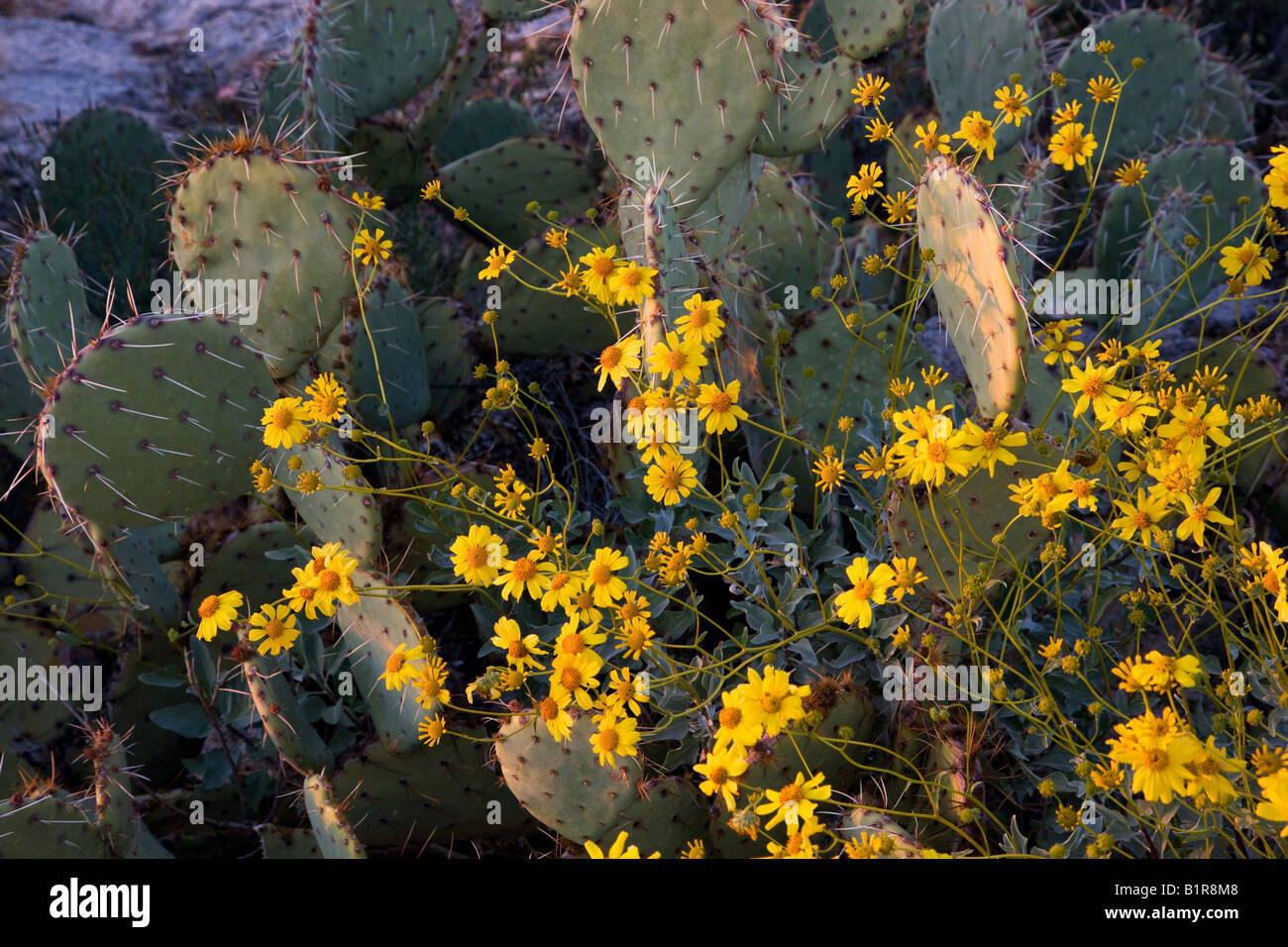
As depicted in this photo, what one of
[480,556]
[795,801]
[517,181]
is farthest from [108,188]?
[795,801]

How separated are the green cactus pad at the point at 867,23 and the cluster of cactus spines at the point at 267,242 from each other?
163cm

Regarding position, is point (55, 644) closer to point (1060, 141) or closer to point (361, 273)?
point (361, 273)

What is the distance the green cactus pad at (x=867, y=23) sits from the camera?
10.5 feet

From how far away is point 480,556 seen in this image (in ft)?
6.61

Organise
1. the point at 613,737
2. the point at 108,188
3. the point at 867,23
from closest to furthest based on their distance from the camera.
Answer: the point at 613,737 → the point at 867,23 → the point at 108,188

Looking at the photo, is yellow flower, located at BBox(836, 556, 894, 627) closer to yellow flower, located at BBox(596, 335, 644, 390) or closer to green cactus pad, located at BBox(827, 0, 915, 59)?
yellow flower, located at BBox(596, 335, 644, 390)

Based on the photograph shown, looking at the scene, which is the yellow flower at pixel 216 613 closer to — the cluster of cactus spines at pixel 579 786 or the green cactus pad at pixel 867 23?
the cluster of cactus spines at pixel 579 786

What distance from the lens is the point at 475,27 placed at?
4820mm

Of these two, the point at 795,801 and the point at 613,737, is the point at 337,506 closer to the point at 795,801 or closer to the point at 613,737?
the point at 613,737

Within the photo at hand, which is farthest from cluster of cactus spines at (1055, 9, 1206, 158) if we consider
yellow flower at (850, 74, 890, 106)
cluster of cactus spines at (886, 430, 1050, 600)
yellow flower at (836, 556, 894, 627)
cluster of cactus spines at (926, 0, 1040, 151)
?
yellow flower at (836, 556, 894, 627)

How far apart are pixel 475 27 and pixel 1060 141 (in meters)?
3.19

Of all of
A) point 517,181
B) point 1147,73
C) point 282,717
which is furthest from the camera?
point 1147,73

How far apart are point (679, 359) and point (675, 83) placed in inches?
32.1

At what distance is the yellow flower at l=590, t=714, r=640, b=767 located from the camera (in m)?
1.82
